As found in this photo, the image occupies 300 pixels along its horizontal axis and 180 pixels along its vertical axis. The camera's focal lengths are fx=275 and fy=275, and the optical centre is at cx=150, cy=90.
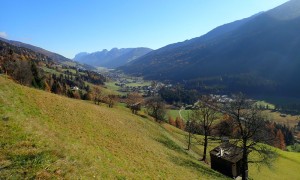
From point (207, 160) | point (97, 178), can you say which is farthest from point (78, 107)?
point (207, 160)

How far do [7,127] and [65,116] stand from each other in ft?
57.7

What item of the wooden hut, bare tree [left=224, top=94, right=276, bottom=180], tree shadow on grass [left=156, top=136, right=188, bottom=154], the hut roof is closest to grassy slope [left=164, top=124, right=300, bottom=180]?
the wooden hut

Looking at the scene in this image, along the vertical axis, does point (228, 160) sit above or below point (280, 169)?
above

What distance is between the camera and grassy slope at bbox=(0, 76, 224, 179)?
22141mm

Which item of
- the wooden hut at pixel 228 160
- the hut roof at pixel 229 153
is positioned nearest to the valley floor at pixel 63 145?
the wooden hut at pixel 228 160

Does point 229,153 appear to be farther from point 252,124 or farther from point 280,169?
point 280,169

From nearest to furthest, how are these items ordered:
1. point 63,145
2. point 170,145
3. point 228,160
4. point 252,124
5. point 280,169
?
1. point 63,145
2. point 252,124
3. point 170,145
4. point 228,160
5. point 280,169

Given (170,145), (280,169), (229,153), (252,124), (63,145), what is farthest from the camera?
(280,169)

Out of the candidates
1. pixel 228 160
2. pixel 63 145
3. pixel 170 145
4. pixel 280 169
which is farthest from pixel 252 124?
pixel 280 169

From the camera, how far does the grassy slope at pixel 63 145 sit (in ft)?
72.6

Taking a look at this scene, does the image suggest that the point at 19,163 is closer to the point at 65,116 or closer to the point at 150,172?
the point at 150,172

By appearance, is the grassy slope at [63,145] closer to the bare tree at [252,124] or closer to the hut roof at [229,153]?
the bare tree at [252,124]

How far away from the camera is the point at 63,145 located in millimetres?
29312

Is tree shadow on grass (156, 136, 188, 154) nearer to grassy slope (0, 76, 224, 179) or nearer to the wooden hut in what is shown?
the wooden hut
